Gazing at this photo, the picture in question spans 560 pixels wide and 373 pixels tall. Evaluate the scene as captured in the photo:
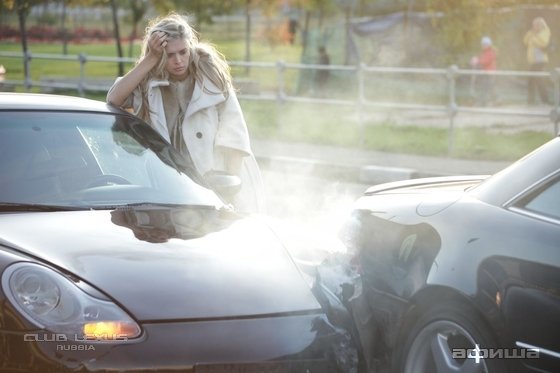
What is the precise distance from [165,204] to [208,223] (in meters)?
0.31

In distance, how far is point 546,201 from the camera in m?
4.30

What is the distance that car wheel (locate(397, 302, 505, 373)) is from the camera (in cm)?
424

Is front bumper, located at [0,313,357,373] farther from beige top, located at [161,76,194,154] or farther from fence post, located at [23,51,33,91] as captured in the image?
fence post, located at [23,51,33,91]

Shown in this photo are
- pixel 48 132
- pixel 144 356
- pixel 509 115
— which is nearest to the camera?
pixel 144 356

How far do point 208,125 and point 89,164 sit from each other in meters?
1.24

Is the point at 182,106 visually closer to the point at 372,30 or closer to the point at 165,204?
the point at 165,204

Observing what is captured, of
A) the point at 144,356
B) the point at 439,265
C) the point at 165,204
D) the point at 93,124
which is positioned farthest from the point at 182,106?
the point at 144,356

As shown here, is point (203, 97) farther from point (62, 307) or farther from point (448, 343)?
point (62, 307)

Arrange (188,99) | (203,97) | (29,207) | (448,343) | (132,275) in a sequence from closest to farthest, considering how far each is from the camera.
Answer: (132,275) < (448,343) < (29,207) < (203,97) < (188,99)

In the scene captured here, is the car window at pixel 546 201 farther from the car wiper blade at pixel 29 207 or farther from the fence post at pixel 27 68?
the fence post at pixel 27 68

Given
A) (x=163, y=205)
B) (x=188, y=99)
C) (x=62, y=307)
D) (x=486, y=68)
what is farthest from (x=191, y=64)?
(x=486, y=68)

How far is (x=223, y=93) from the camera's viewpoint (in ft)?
21.1

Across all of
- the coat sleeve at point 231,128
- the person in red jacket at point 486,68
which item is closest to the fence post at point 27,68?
the person in red jacket at point 486,68

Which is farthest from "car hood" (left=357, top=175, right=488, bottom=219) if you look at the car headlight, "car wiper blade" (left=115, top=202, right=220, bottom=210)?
the car headlight
